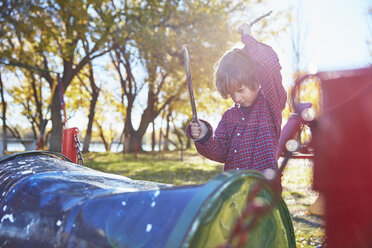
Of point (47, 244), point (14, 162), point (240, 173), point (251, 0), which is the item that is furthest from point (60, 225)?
point (251, 0)

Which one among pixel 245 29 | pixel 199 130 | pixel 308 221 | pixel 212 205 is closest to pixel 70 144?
pixel 199 130

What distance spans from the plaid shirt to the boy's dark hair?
0.18 ft

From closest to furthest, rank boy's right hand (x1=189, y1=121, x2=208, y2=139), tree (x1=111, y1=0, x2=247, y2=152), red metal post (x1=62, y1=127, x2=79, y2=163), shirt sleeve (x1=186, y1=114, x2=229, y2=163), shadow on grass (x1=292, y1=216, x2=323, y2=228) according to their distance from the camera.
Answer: boy's right hand (x1=189, y1=121, x2=208, y2=139), shirt sleeve (x1=186, y1=114, x2=229, y2=163), red metal post (x1=62, y1=127, x2=79, y2=163), shadow on grass (x1=292, y1=216, x2=323, y2=228), tree (x1=111, y1=0, x2=247, y2=152)

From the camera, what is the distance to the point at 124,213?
1.21 meters

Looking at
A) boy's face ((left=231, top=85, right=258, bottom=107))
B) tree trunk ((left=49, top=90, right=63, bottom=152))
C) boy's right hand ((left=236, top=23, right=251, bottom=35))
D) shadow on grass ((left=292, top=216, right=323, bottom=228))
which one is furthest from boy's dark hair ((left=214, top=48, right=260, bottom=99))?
tree trunk ((left=49, top=90, right=63, bottom=152))

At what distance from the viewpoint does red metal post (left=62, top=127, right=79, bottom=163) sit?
3.14 meters

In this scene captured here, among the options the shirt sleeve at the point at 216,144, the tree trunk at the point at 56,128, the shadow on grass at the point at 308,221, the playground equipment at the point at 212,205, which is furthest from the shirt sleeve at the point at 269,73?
the tree trunk at the point at 56,128

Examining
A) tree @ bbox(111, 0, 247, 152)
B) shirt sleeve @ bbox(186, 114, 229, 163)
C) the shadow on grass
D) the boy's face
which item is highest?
tree @ bbox(111, 0, 247, 152)

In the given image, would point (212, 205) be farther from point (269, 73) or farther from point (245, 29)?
point (245, 29)

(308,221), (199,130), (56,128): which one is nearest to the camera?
(199,130)

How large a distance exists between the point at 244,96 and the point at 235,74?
0.19 meters

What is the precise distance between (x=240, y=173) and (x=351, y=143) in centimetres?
37

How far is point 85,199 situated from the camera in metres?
1.31

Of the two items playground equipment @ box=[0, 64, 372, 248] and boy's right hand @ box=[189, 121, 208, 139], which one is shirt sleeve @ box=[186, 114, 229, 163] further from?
playground equipment @ box=[0, 64, 372, 248]
